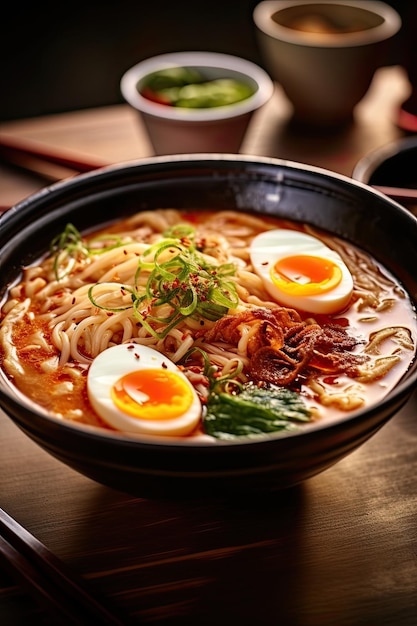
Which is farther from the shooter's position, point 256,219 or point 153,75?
point 153,75

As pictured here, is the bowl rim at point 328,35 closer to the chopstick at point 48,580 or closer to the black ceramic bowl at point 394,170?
the black ceramic bowl at point 394,170

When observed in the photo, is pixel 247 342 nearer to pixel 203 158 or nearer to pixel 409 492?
pixel 409 492

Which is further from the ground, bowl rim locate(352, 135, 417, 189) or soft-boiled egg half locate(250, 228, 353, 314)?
bowl rim locate(352, 135, 417, 189)

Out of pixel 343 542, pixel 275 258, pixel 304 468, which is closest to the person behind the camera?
pixel 304 468

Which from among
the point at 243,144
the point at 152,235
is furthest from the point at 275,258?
the point at 243,144

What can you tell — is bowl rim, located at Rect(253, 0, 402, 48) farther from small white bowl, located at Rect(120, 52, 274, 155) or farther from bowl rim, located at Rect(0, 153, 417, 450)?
bowl rim, located at Rect(0, 153, 417, 450)

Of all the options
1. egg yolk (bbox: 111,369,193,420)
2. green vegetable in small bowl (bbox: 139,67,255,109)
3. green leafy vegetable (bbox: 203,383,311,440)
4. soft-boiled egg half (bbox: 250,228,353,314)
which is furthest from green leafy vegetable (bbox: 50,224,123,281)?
green vegetable in small bowl (bbox: 139,67,255,109)

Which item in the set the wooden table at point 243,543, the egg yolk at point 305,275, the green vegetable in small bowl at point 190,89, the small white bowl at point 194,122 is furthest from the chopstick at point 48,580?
the green vegetable in small bowl at point 190,89
